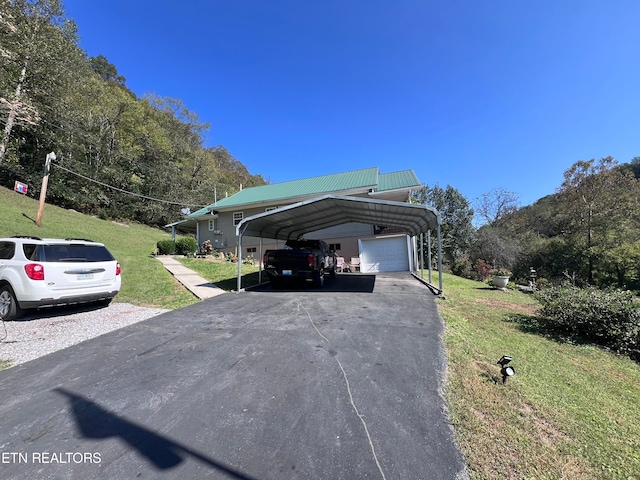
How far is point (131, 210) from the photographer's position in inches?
1222

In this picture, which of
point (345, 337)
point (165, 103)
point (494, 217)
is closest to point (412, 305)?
point (345, 337)

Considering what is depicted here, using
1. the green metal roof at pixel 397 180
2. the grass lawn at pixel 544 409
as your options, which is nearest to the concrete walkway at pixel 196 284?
the grass lawn at pixel 544 409

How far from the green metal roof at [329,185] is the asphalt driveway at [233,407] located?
13.6 meters

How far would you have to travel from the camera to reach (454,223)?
26.2 metres

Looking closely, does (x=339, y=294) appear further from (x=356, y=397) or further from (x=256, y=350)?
(x=356, y=397)

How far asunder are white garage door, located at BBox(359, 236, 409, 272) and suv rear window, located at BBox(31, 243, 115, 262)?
1358 centimetres

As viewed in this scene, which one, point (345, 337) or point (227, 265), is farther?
point (227, 265)

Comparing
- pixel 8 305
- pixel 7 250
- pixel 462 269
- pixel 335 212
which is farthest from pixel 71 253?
pixel 462 269

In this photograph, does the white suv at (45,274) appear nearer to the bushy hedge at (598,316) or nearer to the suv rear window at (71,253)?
the suv rear window at (71,253)

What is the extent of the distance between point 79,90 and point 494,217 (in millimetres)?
46664

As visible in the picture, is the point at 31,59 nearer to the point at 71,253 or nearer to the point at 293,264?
the point at 71,253

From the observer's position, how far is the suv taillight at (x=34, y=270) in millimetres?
5469

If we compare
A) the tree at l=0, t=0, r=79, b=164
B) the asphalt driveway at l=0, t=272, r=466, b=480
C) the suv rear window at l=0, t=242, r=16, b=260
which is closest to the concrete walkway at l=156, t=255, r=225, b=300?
the asphalt driveway at l=0, t=272, r=466, b=480

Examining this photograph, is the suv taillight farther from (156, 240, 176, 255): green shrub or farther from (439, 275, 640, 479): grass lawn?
(156, 240, 176, 255): green shrub
